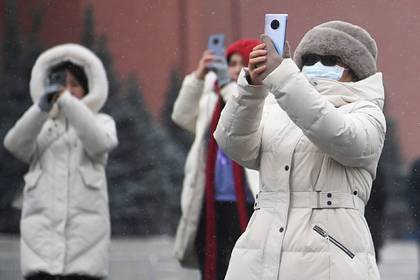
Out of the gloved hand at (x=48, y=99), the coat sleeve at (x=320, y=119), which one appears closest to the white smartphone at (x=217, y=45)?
the gloved hand at (x=48, y=99)

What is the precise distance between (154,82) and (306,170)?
835 cm

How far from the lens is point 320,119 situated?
4.61m

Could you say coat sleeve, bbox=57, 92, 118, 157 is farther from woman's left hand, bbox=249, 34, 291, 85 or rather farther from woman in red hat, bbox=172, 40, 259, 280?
woman's left hand, bbox=249, 34, 291, 85

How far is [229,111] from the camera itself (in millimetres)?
4887

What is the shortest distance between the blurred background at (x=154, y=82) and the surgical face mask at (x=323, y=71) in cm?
224

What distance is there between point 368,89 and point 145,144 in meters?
10.7

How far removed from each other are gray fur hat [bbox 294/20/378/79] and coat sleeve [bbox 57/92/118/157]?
279cm

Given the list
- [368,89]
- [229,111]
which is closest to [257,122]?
[229,111]

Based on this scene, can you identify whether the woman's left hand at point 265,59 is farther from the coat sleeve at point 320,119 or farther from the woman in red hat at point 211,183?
the woman in red hat at point 211,183

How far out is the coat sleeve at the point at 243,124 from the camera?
188 inches

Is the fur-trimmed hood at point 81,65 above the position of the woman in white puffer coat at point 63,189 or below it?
above

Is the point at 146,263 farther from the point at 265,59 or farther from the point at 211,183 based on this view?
the point at 265,59

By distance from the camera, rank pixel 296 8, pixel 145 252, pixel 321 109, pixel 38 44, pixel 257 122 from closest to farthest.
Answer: pixel 321 109 → pixel 257 122 → pixel 296 8 → pixel 38 44 → pixel 145 252

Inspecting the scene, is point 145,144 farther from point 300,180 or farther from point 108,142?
point 300,180
